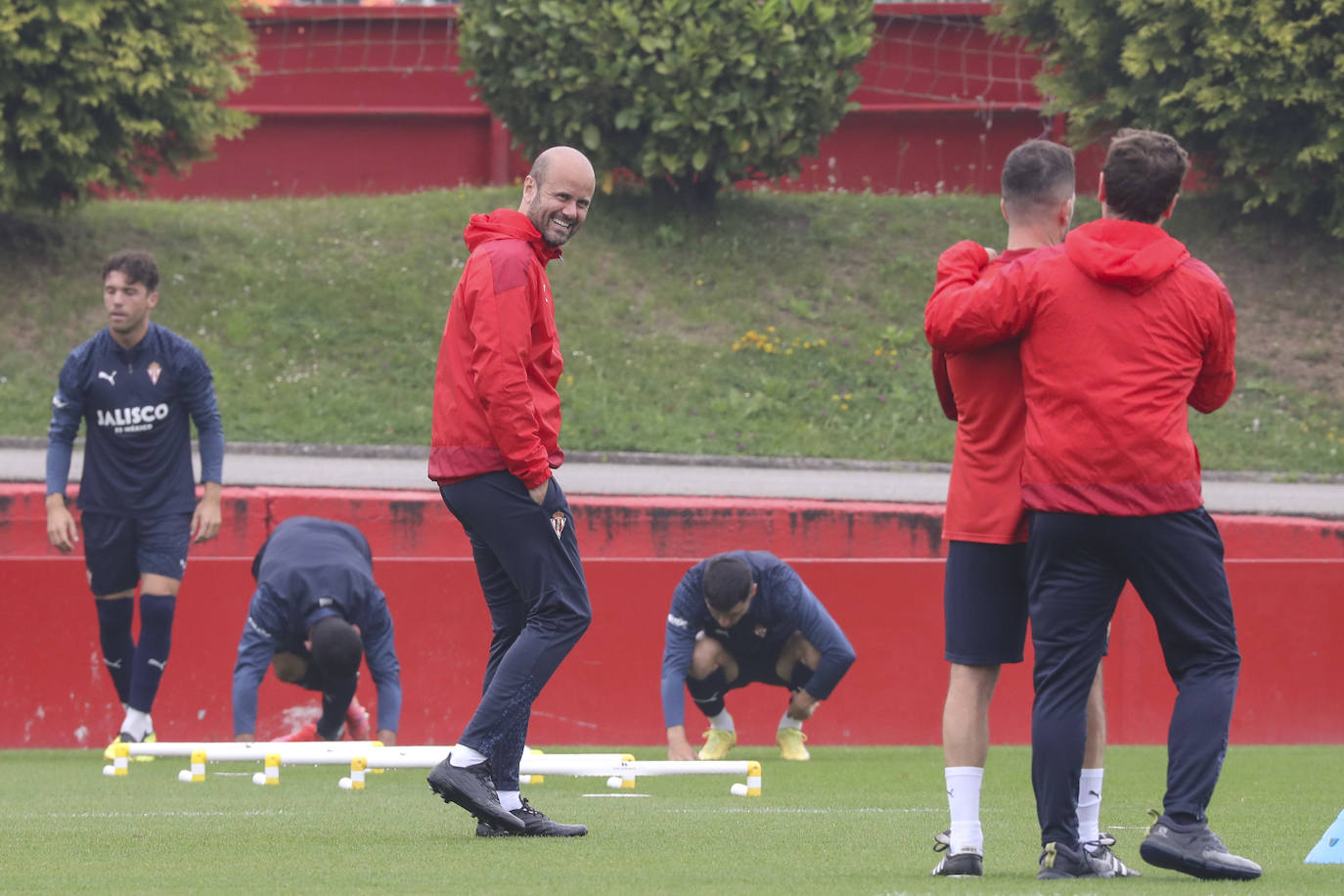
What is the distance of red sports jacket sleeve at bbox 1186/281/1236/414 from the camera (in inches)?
170

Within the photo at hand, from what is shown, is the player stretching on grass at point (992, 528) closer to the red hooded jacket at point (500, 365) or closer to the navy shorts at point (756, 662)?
the red hooded jacket at point (500, 365)

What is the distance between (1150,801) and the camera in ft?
22.4

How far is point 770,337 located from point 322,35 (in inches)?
378

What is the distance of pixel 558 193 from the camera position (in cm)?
515

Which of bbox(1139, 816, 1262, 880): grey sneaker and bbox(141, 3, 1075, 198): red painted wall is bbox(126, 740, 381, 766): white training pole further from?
bbox(141, 3, 1075, 198): red painted wall

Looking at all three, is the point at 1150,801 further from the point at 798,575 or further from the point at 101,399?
the point at 101,399

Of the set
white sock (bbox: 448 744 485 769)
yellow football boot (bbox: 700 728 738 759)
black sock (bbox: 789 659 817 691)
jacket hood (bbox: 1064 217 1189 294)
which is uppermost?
jacket hood (bbox: 1064 217 1189 294)

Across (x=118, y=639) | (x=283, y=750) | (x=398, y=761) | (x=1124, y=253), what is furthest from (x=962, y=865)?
(x=118, y=639)

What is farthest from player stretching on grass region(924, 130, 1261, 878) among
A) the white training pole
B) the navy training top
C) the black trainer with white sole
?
the navy training top

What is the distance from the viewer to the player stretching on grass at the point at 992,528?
4473mm

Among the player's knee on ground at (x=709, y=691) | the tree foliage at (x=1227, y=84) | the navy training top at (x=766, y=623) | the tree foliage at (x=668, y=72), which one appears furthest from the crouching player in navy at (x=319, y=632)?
the tree foliage at (x=1227, y=84)

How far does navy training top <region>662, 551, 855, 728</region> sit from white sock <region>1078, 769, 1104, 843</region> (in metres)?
4.01

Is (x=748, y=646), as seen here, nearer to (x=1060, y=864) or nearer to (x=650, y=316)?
(x=1060, y=864)

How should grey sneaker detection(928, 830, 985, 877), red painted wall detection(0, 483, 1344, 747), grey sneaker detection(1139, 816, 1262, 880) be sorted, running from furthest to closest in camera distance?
red painted wall detection(0, 483, 1344, 747) < grey sneaker detection(928, 830, 985, 877) < grey sneaker detection(1139, 816, 1262, 880)
